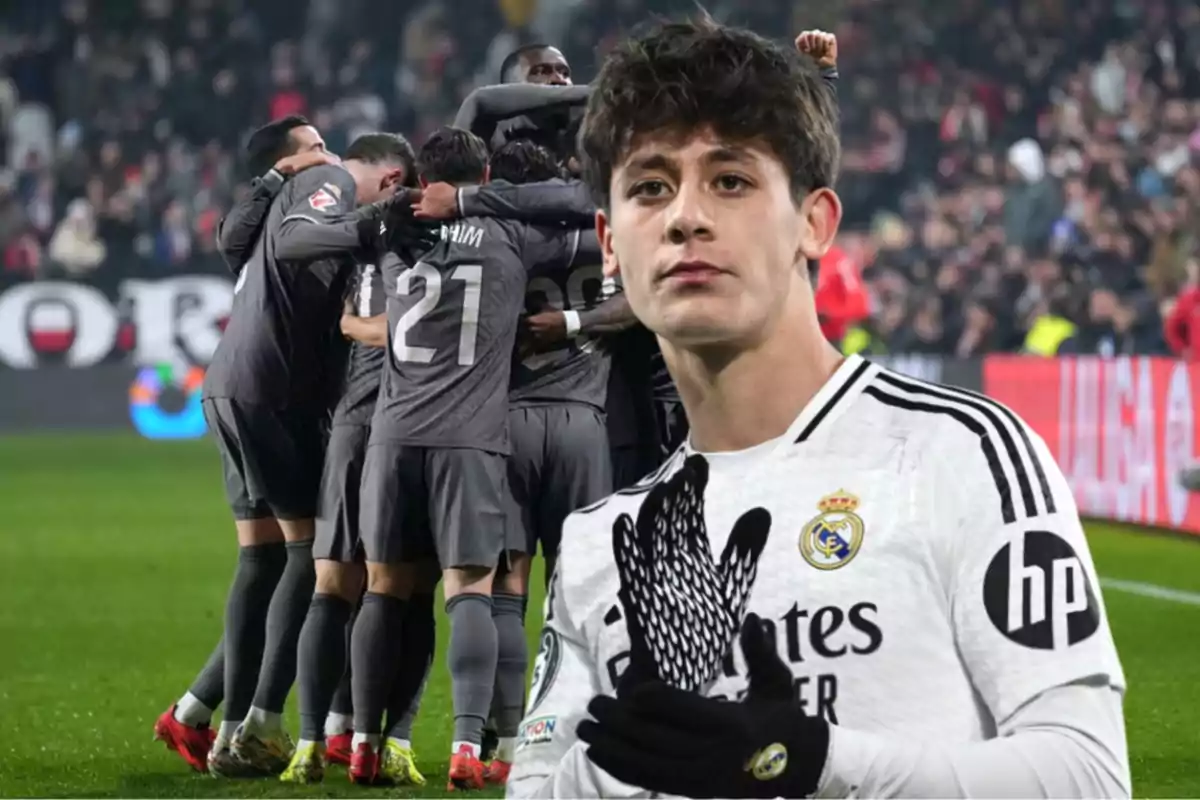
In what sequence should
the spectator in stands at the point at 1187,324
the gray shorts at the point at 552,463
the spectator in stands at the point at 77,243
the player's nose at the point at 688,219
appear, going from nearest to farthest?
the player's nose at the point at 688,219 < the gray shorts at the point at 552,463 < the spectator in stands at the point at 1187,324 < the spectator in stands at the point at 77,243

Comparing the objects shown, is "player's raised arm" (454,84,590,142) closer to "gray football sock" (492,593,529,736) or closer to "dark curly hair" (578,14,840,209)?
"gray football sock" (492,593,529,736)

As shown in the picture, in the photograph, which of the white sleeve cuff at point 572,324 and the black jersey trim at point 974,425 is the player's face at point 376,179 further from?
the black jersey trim at point 974,425

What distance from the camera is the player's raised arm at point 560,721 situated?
87.5 inches

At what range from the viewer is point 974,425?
2135mm

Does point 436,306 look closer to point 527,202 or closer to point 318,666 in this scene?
point 527,202

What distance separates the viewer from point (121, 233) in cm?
2398

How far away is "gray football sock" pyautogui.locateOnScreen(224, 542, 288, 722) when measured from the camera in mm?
6234

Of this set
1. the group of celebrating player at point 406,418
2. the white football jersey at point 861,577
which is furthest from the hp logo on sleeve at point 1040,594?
the group of celebrating player at point 406,418

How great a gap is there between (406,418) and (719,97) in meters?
3.70

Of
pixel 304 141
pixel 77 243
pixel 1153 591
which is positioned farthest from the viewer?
pixel 77 243

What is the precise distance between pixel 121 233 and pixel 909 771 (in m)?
22.8

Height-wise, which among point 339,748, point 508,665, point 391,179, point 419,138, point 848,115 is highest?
point 848,115

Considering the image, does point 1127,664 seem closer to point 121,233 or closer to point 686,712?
point 686,712

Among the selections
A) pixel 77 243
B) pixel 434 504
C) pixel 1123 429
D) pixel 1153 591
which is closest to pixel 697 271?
pixel 434 504
